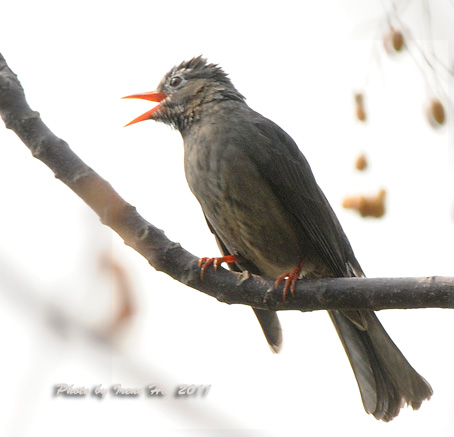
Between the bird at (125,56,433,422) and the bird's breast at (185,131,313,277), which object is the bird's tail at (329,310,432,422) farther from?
the bird's breast at (185,131,313,277)

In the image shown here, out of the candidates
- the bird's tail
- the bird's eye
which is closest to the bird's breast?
the bird's tail

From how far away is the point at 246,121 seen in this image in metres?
4.16

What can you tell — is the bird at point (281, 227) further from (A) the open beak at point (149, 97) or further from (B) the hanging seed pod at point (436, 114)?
(B) the hanging seed pod at point (436, 114)

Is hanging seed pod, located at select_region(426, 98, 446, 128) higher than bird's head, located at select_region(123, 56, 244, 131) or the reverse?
the reverse

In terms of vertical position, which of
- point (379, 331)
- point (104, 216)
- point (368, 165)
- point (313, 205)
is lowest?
point (104, 216)

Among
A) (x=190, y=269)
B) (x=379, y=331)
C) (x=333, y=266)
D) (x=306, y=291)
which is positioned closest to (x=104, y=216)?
(x=190, y=269)

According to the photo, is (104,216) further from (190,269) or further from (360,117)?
(360,117)

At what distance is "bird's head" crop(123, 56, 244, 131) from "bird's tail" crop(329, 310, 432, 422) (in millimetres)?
1739

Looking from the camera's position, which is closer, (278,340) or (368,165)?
(368,165)

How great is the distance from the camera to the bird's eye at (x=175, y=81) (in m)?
4.96

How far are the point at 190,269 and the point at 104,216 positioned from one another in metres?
0.48

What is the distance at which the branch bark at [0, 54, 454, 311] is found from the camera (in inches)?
101

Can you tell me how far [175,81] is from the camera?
4984 mm

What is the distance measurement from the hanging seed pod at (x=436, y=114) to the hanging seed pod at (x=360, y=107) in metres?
0.30
